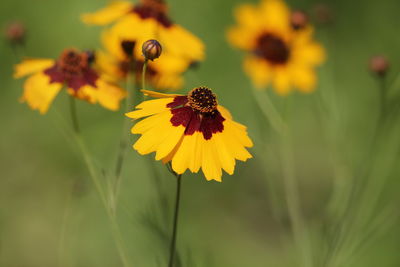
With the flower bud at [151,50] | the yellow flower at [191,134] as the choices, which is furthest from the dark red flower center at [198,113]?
the flower bud at [151,50]

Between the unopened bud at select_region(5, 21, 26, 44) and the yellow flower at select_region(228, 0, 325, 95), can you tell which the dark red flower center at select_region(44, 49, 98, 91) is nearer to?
the unopened bud at select_region(5, 21, 26, 44)

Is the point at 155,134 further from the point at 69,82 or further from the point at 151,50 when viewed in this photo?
the point at 69,82

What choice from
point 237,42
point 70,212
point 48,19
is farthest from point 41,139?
point 237,42

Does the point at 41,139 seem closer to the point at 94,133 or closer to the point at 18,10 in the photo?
the point at 94,133

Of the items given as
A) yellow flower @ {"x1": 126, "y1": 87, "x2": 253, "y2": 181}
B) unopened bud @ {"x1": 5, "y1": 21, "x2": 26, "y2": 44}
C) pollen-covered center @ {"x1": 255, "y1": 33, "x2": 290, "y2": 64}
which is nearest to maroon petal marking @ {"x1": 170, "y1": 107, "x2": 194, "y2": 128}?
yellow flower @ {"x1": 126, "y1": 87, "x2": 253, "y2": 181}

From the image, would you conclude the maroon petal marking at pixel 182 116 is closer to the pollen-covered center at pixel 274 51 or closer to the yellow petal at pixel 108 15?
the yellow petal at pixel 108 15

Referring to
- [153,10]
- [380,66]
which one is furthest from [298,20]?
[153,10]
